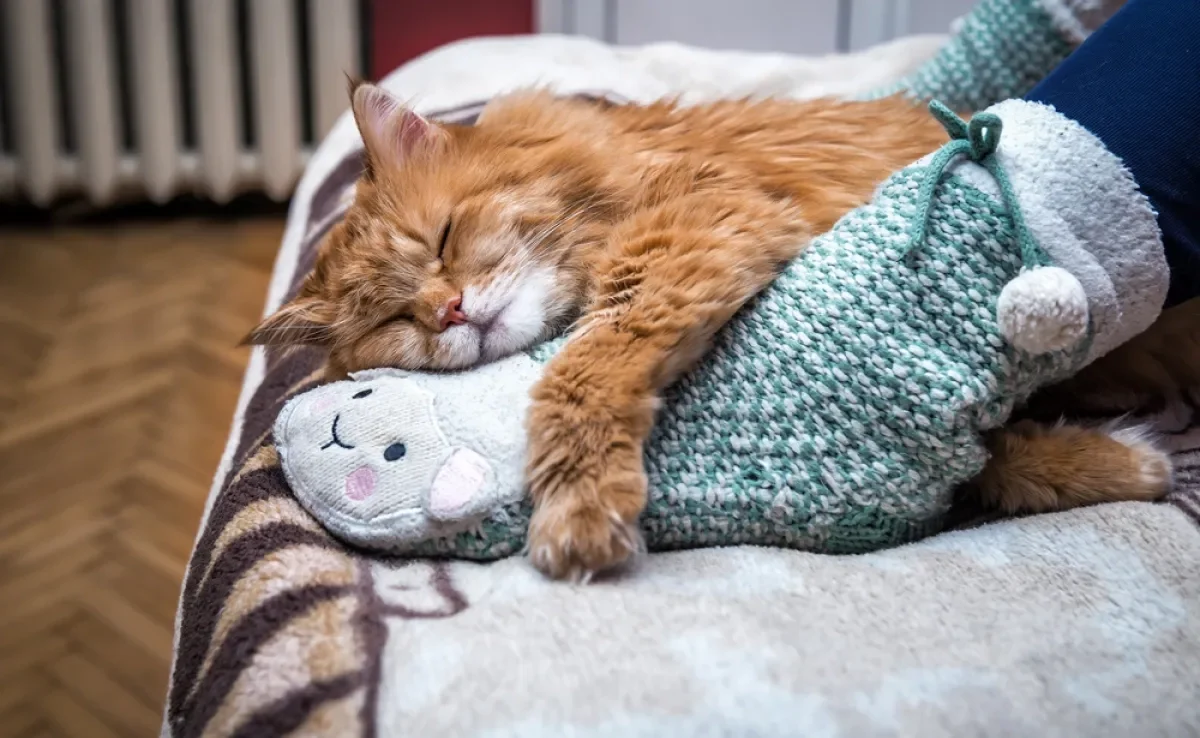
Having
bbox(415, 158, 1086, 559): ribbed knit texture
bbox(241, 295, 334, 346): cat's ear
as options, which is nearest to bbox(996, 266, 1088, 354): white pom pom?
bbox(415, 158, 1086, 559): ribbed knit texture

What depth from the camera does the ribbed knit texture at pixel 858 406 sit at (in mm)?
982

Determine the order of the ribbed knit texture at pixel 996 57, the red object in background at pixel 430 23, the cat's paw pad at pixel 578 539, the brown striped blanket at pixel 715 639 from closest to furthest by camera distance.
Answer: the brown striped blanket at pixel 715 639
the cat's paw pad at pixel 578 539
the ribbed knit texture at pixel 996 57
the red object in background at pixel 430 23

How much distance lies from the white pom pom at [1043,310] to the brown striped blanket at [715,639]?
20cm

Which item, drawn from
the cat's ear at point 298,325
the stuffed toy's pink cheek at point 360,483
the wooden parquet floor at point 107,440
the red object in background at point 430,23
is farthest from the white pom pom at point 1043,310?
the red object in background at point 430,23

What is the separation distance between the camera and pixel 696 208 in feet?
3.59

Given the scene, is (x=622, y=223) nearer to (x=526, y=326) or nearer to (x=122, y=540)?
(x=526, y=326)

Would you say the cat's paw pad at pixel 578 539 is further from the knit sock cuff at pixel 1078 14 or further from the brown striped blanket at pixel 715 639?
the knit sock cuff at pixel 1078 14

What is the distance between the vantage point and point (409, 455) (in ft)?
3.19

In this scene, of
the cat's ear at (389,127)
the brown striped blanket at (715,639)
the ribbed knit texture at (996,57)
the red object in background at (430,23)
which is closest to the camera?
the brown striped blanket at (715,639)

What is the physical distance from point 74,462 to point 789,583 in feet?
5.50

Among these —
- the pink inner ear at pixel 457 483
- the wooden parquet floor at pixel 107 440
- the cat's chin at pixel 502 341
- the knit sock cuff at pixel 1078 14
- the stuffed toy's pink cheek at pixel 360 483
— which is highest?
the knit sock cuff at pixel 1078 14

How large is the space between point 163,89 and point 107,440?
4.05ft

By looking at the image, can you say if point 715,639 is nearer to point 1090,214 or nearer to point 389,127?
point 1090,214

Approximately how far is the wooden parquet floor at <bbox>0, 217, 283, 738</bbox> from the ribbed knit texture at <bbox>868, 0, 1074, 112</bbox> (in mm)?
1524
